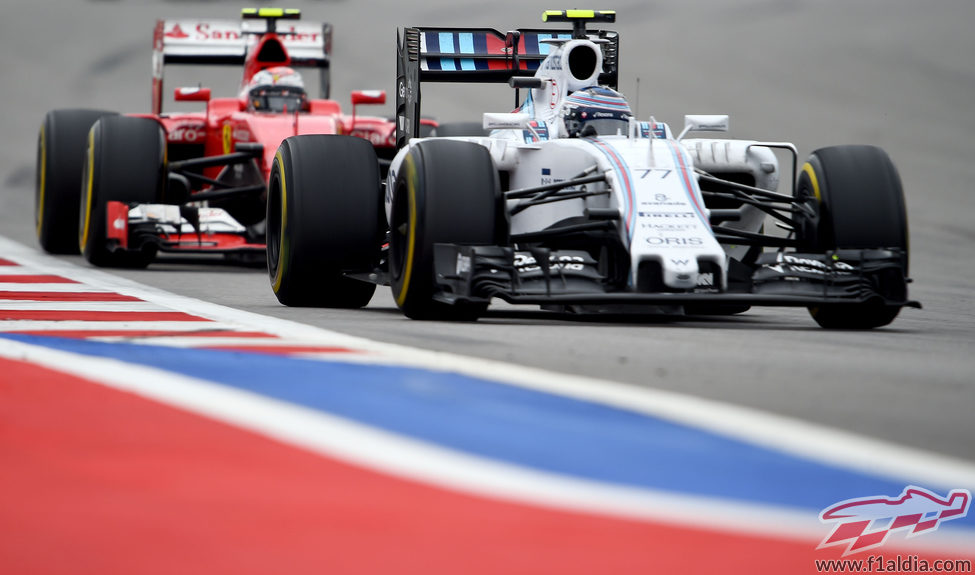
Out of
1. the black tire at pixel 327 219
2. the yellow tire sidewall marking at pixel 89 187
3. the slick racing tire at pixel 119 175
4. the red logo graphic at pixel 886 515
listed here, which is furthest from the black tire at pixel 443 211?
the yellow tire sidewall marking at pixel 89 187

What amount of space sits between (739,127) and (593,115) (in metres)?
24.6

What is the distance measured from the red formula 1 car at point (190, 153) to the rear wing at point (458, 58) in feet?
5.87

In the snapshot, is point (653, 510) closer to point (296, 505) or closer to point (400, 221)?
point (296, 505)

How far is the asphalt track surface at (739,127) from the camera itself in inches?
229

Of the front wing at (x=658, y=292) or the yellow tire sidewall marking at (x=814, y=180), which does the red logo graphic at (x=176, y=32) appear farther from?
the front wing at (x=658, y=292)

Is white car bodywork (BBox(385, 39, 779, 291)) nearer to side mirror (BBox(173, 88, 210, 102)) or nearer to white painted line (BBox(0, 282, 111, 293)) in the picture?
white painted line (BBox(0, 282, 111, 293))

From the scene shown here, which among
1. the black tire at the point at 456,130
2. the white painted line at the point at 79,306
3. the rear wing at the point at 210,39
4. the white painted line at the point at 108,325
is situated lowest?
the white painted line at the point at 79,306

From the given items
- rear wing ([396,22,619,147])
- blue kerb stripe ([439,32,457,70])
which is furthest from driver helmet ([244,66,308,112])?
blue kerb stripe ([439,32,457,70])

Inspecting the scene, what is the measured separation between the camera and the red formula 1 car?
1415cm

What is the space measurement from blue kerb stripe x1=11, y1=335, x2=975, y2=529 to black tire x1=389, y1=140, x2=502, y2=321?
2538 millimetres

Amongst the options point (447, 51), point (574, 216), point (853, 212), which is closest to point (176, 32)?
point (447, 51)

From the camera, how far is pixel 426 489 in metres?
3.72

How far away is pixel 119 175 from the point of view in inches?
558

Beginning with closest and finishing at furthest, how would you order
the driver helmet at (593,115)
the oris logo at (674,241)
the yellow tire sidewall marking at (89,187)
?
the oris logo at (674,241) < the driver helmet at (593,115) < the yellow tire sidewall marking at (89,187)
